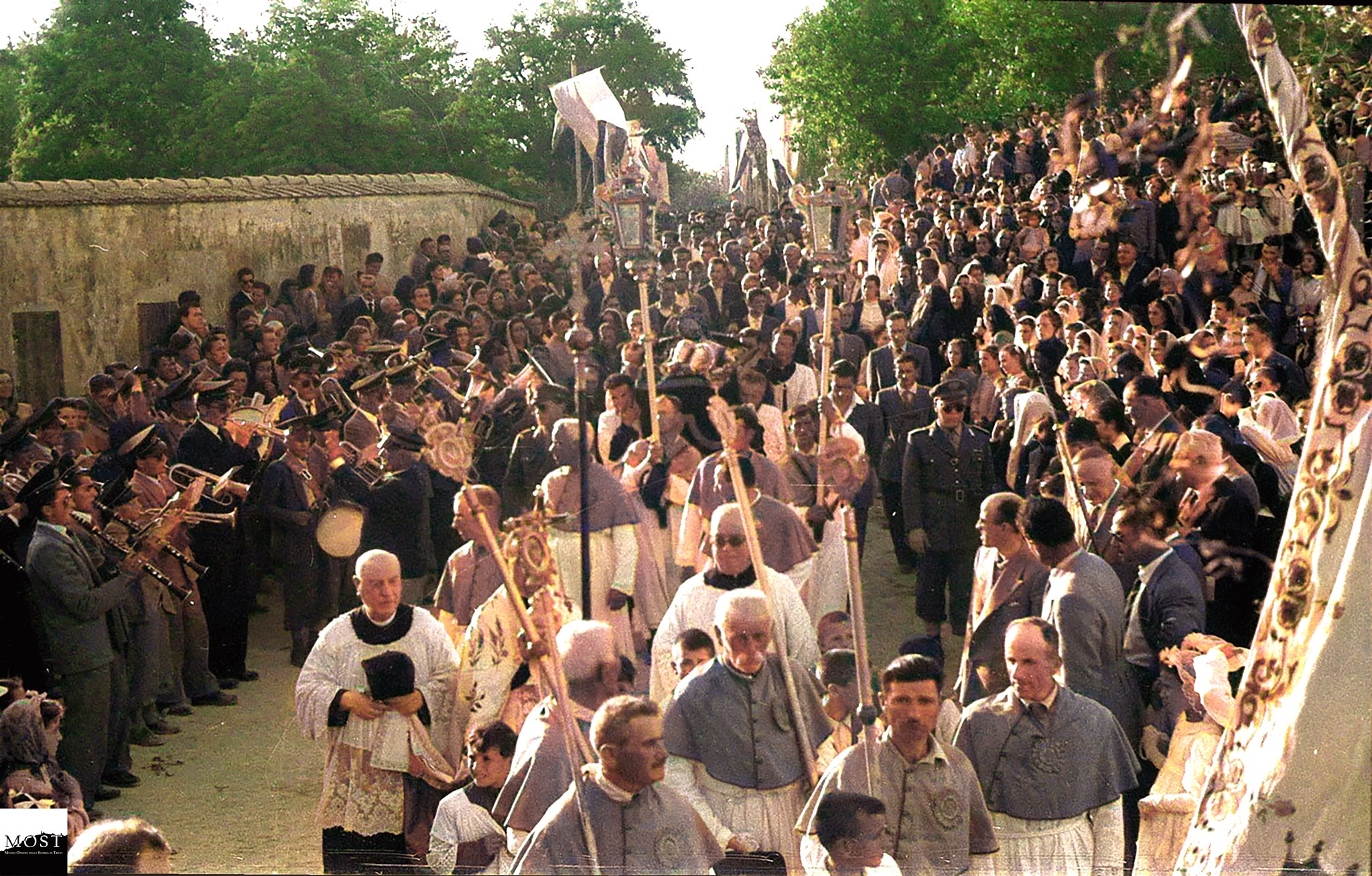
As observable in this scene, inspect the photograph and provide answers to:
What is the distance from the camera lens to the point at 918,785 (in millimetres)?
5348

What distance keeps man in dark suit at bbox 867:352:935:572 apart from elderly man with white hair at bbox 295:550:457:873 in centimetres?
509

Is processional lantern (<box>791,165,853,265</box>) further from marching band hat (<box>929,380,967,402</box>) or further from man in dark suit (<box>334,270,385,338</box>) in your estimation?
man in dark suit (<box>334,270,385,338</box>)

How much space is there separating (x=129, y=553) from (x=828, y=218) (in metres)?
4.66

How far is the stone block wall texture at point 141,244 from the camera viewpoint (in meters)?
14.8

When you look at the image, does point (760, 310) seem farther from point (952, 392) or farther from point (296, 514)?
point (296, 514)

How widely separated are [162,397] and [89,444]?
2.54 feet

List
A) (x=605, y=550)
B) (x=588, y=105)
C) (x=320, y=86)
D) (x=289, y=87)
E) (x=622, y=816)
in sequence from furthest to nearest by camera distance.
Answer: (x=320, y=86) → (x=289, y=87) → (x=588, y=105) → (x=605, y=550) → (x=622, y=816)

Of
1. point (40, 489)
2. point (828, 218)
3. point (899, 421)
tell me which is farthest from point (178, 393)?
point (899, 421)

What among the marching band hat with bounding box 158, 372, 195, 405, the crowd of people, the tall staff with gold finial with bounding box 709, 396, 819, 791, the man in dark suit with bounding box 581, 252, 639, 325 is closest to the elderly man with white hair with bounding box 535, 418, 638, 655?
the crowd of people

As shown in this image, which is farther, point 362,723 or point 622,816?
point 362,723

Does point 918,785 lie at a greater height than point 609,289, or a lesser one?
lesser

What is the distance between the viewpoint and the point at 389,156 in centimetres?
2230

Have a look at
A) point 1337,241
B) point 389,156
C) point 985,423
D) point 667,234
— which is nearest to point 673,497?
point 985,423

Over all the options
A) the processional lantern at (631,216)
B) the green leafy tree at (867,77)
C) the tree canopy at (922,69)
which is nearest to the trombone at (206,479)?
the processional lantern at (631,216)
